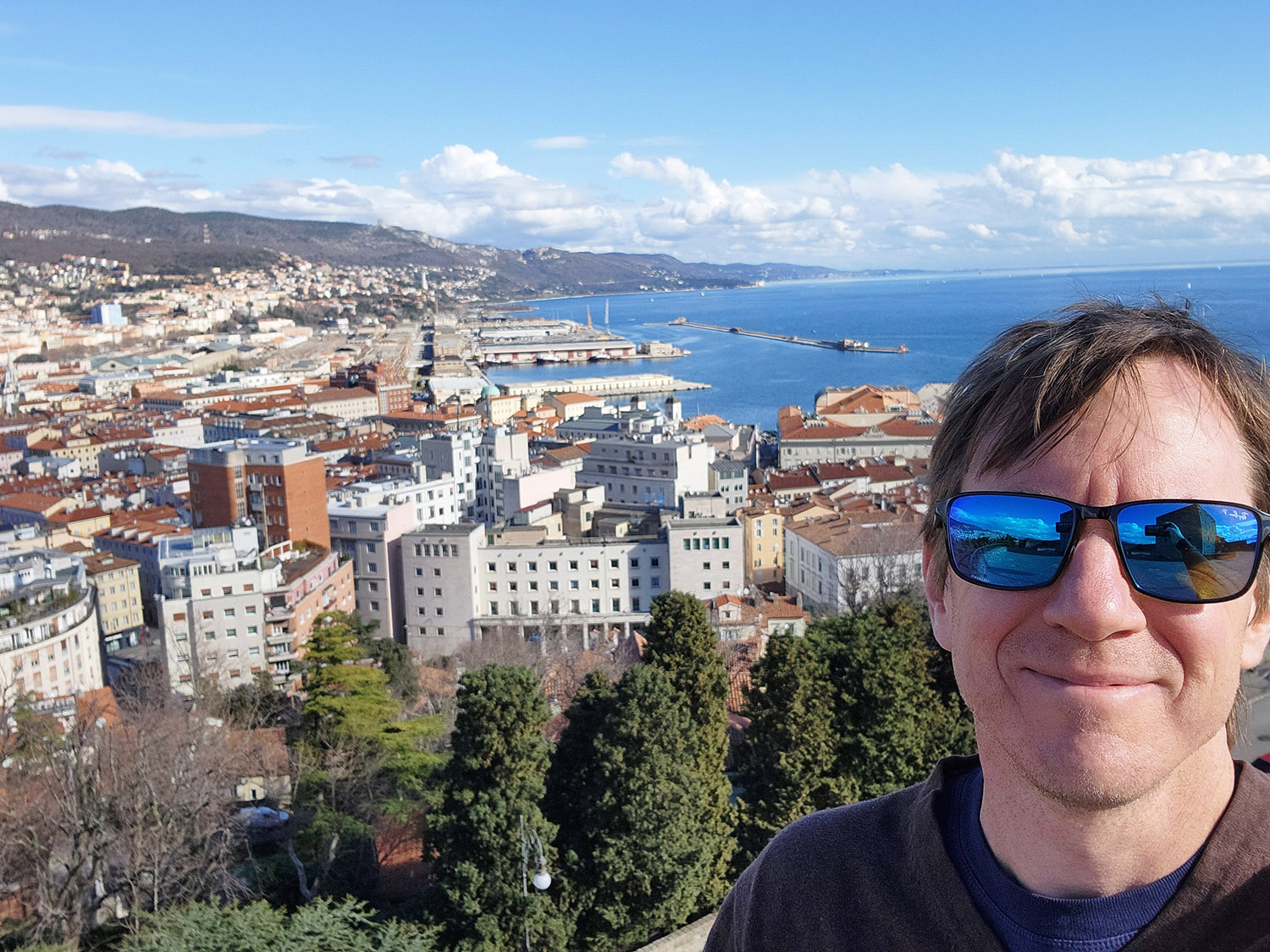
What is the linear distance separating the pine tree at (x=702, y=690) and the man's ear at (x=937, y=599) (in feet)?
14.8

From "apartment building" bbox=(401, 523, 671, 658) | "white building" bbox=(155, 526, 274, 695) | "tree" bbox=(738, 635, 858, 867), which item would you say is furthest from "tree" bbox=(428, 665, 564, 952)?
"apartment building" bbox=(401, 523, 671, 658)

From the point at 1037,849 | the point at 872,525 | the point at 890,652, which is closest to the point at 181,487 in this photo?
the point at 872,525

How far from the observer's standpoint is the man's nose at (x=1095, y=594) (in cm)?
50

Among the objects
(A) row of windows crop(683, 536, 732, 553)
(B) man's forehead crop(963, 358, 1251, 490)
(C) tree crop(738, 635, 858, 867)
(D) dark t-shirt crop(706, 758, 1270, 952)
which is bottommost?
(A) row of windows crop(683, 536, 732, 553)

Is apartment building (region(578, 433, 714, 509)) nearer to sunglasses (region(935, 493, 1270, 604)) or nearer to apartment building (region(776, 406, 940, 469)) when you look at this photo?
apartment building (region(776, 406, 940, 469))

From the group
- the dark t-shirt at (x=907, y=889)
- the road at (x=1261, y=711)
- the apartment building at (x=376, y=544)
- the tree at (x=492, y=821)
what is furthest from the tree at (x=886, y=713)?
the apartment building at (x=376, y=544)

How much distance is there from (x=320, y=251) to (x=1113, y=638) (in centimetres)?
10461

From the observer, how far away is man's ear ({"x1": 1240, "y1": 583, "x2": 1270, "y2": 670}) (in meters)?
0.56

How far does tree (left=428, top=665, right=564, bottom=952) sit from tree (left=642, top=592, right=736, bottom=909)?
78 centimetres

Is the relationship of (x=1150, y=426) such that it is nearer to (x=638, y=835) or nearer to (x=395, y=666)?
(x=638, y=835)

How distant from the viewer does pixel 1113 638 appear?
51 cm

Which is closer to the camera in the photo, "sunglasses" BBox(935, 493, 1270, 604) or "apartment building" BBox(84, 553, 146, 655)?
"sunglasses" BBox(935, 493, 1270, 604)

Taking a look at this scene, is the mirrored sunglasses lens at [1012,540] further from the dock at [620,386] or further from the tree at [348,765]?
the dock at [620,386]

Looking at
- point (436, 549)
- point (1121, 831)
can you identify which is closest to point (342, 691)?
point (436, 549)
